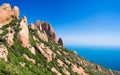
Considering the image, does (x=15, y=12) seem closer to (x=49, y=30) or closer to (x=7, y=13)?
(x=7, y=13)

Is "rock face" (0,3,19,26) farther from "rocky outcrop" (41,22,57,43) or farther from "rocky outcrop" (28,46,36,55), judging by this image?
"rocky outcrop" (41,22,57,43)

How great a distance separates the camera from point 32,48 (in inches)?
3241

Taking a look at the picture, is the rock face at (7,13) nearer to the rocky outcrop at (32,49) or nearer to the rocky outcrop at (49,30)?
the rocky outcrop at (32,49)

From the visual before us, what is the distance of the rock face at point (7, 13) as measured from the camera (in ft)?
300

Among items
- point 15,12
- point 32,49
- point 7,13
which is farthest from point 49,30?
point 32,49

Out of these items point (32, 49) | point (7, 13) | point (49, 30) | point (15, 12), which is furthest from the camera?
point (49, 30)

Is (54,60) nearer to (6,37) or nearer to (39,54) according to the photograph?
(39,54)

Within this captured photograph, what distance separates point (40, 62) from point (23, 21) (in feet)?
76.6

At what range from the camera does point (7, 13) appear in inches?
3750

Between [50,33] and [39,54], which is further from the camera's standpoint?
[50,33]

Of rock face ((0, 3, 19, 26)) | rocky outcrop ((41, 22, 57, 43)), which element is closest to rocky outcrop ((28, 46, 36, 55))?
rock face ((0, 3, 19, 26))

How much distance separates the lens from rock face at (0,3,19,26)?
300 feet

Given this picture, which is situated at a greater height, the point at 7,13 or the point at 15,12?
the point at 15,12

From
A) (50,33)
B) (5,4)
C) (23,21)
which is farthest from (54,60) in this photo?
(50,33)
